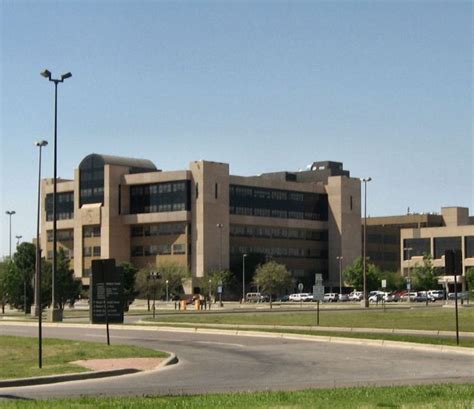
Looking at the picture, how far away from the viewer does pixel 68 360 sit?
24469 mm

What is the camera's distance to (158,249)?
14512 cm

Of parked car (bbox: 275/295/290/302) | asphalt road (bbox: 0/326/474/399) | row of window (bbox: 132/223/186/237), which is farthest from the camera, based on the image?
row of window (bbox: 132/223/186/237)

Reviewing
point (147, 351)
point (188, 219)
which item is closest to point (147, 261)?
point (188, 219)

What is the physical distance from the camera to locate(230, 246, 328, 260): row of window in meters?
149

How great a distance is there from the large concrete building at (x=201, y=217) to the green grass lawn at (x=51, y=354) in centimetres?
10749

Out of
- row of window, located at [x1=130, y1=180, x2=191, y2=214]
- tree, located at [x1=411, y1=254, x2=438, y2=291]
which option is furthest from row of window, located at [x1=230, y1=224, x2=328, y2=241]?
tree, located at [x1=411, y1=254, x2=438, y2=291]

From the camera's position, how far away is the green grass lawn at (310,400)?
13.6 m

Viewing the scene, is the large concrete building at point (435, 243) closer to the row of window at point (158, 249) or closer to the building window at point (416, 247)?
the building window at point (416, 247)

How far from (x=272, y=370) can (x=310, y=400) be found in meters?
8.23

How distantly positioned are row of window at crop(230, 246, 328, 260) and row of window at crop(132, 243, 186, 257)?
9.32 m

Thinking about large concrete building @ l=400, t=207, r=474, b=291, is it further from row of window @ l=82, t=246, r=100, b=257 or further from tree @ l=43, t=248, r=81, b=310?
tree @ l=43, t=248, r=81, b=310

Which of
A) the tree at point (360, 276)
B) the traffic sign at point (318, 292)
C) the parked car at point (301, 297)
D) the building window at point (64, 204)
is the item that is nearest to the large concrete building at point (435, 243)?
the tree at point (360, 276)

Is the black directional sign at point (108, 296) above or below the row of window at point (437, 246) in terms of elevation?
below

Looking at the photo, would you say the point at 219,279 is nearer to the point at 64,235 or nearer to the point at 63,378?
the point at 64,235
